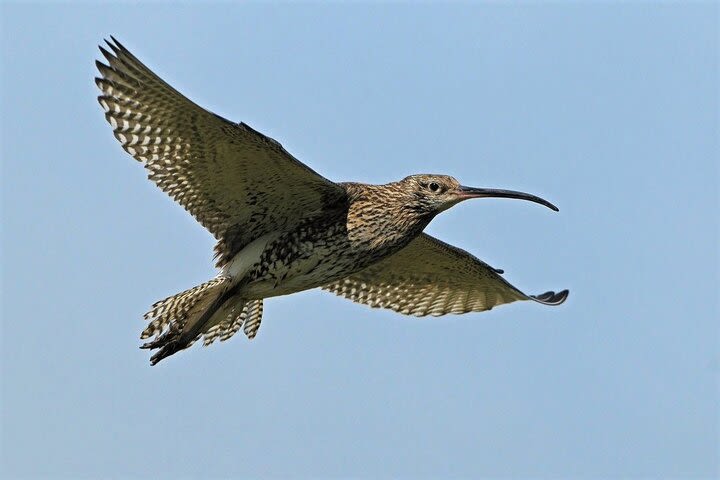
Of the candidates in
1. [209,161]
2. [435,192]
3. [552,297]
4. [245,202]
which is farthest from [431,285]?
[209,161]

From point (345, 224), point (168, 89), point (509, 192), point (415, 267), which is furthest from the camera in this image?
point (415, 267)

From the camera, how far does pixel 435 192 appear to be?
37.2 ft

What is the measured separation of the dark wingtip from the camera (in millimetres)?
12906

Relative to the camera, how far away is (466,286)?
1346 cm

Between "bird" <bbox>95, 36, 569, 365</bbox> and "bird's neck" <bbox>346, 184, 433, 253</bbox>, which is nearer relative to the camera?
"bird" <bbox>95, 36, 569, 365</bbox>

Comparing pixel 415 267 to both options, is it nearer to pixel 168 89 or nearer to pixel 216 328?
pixel 216 328

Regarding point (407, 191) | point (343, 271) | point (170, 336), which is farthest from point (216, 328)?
point (407, 191)

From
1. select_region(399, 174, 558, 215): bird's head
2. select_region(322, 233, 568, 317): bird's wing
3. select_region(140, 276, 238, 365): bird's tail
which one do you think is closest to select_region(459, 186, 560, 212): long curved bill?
select_region(399, 174, 558, 215): bird's head

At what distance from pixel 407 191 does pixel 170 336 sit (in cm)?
238

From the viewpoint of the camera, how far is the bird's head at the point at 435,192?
11289 millimetres

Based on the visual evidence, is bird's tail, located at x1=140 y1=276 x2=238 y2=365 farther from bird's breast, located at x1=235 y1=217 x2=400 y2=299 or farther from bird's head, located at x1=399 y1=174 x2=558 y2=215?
bird's head, located at x1=399 y1=174 x2=558 y2=215

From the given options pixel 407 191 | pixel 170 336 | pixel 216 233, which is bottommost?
pixel 170 336

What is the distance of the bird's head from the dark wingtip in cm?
187

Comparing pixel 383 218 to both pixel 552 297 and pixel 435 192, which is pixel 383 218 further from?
pixel 552 297
